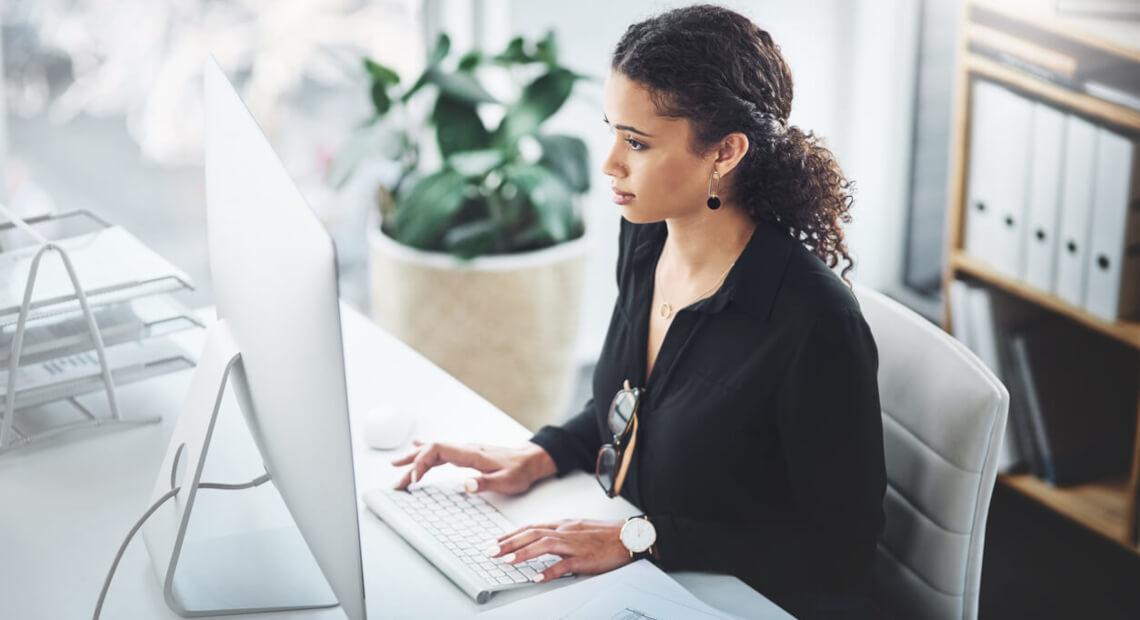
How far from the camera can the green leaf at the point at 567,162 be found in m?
2.50

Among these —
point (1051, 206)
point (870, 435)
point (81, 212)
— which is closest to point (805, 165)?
point (870, 435)

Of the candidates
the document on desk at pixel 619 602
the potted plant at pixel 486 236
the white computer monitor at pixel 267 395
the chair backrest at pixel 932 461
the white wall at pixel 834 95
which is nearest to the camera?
the white computer monitor at pixel 267 395

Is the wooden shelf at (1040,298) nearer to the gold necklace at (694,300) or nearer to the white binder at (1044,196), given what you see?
the white binder at (1044,196)

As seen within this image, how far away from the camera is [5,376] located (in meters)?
1.42

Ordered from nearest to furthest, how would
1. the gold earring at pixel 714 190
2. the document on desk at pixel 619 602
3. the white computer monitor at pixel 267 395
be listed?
1. the white computer monitor at pixel 267 395
2. the document on desk at pixel 619 602
3. the gold earring at pixel 714 190

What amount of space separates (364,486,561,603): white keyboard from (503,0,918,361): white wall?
1583 mm

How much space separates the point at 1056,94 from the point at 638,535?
1.48 m

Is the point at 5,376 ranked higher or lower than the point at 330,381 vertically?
lower

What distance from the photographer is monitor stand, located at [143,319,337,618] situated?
111 centimetres

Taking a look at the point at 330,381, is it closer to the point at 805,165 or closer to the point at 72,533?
the point at 72,533

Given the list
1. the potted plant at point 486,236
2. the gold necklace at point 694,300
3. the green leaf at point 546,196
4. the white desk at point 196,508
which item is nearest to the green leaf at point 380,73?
the potted plant at point 486,236

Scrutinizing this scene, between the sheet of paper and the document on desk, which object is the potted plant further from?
the document on desk

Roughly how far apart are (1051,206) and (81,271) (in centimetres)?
178

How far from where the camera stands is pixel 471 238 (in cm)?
247
